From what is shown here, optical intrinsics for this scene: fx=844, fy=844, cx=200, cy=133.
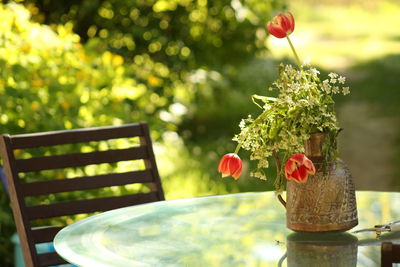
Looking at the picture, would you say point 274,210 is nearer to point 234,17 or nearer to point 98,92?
point 98,92

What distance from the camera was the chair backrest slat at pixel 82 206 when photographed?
2680 millimetres

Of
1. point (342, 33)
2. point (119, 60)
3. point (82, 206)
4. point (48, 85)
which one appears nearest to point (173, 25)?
point (119, 60)

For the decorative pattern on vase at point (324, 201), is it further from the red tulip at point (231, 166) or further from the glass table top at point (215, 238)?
the red tulip at point (231, 166)

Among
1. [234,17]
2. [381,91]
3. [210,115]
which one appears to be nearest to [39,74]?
[234,17]

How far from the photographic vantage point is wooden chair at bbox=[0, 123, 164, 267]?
2.58m

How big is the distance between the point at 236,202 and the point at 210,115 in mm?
5660

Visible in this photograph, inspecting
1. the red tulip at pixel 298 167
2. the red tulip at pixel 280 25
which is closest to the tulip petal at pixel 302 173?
the red tulip at pixel 298 167

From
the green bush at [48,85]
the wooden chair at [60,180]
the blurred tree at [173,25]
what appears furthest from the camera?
the blurred tree at [173,25]

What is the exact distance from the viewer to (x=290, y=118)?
196 cm

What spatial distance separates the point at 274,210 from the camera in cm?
Answer: 249

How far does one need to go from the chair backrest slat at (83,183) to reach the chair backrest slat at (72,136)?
0.41ft

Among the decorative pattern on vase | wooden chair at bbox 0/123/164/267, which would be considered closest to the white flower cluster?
the decorative pattern on vase

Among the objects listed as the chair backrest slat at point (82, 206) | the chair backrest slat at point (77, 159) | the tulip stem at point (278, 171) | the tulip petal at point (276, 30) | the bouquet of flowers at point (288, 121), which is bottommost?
the chair backrest slat at point (82, 206)

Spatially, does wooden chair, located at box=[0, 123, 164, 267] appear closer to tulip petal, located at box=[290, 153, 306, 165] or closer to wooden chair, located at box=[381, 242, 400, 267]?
tulip petal, located at box=[290, 153, 306, 165]
